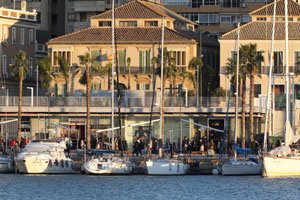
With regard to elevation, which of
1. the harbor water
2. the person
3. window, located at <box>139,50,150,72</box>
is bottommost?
the harbor water

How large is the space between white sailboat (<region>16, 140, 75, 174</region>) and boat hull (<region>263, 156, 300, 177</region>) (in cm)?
1631

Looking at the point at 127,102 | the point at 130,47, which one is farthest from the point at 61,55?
the point at 127,102

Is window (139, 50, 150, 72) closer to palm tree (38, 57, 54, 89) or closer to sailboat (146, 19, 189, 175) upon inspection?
palm tree (38, 57, 54, 89)

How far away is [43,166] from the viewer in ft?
406

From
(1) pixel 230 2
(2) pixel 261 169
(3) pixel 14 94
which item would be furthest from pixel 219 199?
(1) pixel 230 2

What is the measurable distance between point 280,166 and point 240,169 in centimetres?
383

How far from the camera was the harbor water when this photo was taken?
103 metres

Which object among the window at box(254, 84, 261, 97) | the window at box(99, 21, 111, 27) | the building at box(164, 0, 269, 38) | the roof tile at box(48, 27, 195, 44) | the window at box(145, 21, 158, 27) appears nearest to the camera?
the window at box(254, 84, 261, 97)

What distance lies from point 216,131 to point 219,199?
41.9 metres

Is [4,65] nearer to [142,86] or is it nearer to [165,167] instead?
[142,86]

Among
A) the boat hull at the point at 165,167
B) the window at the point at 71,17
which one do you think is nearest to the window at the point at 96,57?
the window at the point at 71,17

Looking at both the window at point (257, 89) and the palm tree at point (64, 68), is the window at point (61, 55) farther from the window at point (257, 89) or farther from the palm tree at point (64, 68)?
the window at point (257, 89)

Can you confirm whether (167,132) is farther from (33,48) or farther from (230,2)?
(230,2)

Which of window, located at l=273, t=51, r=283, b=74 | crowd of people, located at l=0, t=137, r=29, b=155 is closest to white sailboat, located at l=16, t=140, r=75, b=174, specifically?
crowd of people, located at l=0, t=137, r=29, b=155
